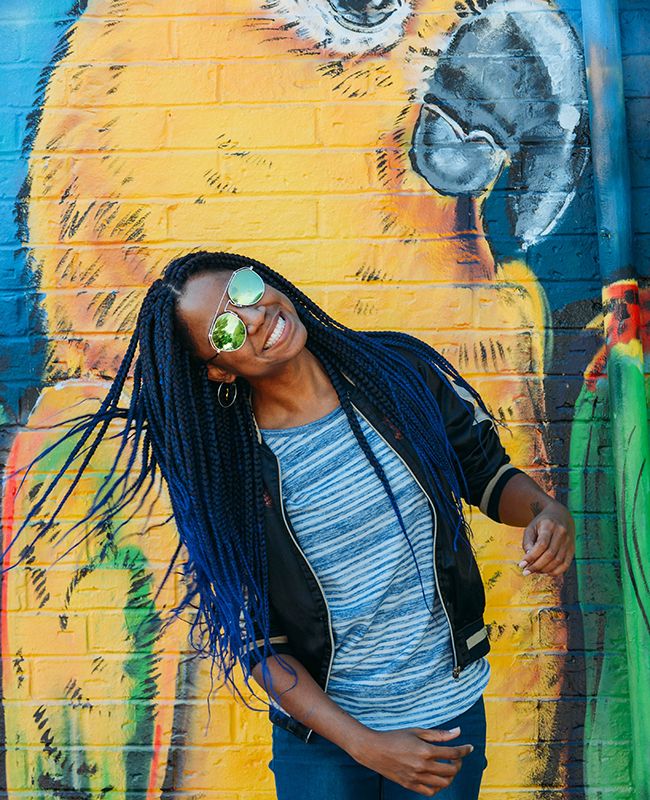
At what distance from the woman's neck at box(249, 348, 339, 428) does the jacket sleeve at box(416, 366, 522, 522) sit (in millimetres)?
251

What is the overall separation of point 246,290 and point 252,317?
0.06 m

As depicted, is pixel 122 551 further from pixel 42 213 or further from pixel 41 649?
pixel 42 213

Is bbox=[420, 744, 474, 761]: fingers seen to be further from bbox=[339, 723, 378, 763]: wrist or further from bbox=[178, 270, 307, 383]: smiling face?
bbox=[178, 270, 307, 383]: smiling face

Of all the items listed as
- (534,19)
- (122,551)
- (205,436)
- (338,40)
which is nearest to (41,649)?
(122,551)

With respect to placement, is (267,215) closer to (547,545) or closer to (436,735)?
(547,545)

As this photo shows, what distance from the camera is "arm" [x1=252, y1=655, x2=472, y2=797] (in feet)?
5.86

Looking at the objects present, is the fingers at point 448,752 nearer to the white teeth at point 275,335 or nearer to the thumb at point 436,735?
the thumb at point 436,735

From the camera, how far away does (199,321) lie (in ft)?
6.47

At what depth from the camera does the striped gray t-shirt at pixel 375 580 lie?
1.93m

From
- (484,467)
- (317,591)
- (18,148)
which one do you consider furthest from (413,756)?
(18,148)

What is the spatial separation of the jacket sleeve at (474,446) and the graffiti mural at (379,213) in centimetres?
64

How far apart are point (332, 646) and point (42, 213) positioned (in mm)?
1579

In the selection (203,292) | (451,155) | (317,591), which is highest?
(451,155)

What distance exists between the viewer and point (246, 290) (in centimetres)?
194
